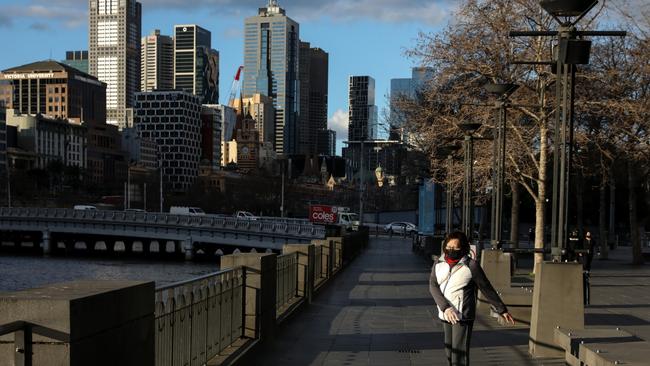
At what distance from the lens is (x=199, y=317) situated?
8438mm

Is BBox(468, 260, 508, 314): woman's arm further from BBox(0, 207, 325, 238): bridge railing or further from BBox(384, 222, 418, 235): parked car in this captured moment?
BBox(384, 222, 418, 235): parked car

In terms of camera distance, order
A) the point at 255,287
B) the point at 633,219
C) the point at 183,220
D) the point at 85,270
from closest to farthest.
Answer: the point at 255,287 → the point at 633,219 → the point at 85,270 → the point at 183,220

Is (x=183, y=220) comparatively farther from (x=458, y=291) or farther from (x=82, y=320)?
(x=82, y=320)

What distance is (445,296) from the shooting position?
7961mm

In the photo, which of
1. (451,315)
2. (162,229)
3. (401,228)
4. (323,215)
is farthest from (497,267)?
(401,228)

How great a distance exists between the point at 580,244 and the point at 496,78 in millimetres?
7178

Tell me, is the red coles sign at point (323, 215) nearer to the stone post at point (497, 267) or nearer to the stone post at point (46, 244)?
the stone post at point (46, 244)

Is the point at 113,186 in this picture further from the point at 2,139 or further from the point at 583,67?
the point at 583,67

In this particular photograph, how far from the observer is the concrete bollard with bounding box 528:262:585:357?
11016mm

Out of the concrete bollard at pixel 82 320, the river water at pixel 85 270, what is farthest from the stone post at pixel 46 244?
the concrete bollard at pixel 82 320

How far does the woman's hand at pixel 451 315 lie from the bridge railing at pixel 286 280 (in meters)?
6.08

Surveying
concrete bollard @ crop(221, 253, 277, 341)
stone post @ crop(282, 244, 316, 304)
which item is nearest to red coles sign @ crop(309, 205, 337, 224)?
stone post @ crop(282, 244, 316, 304)

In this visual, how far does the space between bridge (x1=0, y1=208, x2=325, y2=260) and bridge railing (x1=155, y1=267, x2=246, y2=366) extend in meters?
59.3

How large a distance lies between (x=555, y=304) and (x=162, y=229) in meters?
74.4
